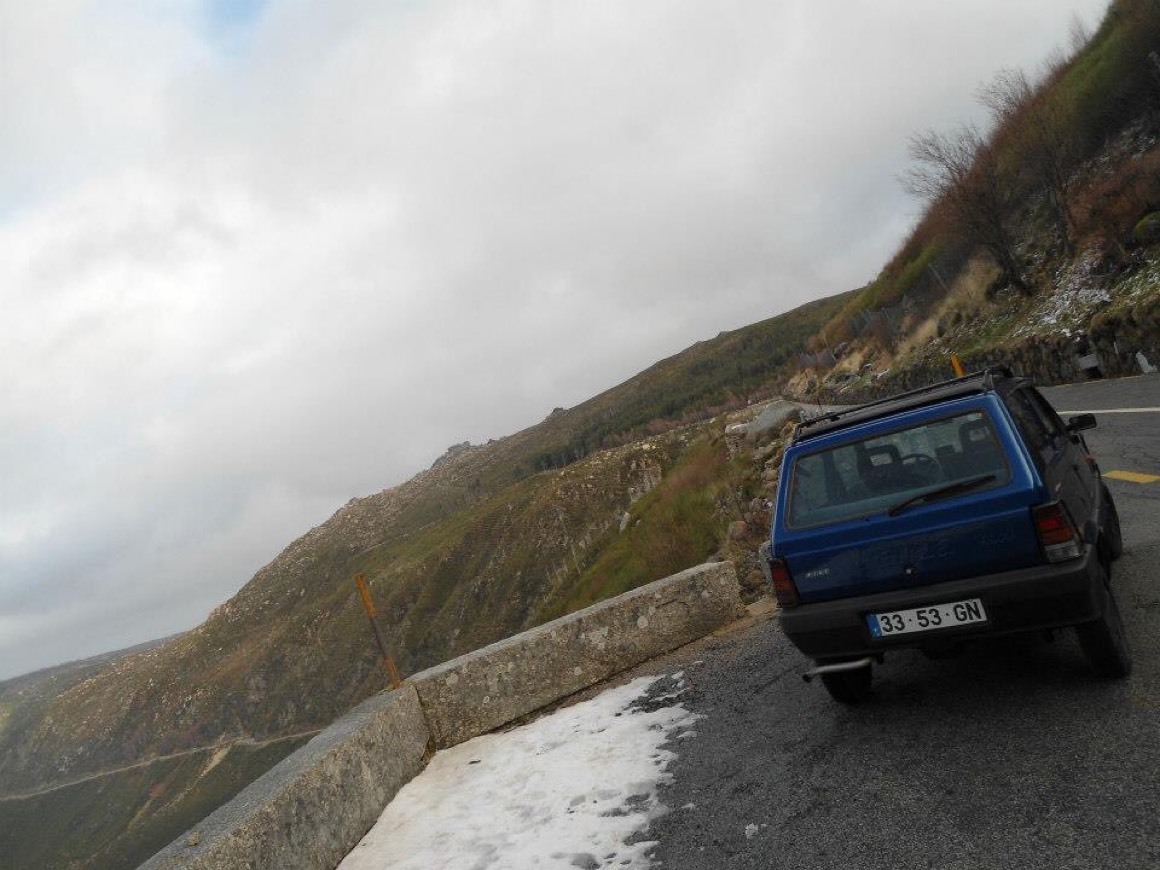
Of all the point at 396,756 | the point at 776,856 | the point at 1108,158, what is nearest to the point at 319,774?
the point at 396,756

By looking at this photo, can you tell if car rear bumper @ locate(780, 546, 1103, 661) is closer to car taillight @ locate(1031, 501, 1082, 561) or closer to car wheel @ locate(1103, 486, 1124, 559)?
car taillight @ locate(1031, 501, 1082, 561)

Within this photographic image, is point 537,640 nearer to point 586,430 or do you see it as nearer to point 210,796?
point 210,796

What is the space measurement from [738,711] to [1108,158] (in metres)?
28.9

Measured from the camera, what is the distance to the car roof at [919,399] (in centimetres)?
421

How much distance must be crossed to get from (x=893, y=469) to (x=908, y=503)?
346mm

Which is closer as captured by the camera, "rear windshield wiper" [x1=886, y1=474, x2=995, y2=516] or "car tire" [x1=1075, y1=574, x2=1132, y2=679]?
"car tire" [x1=1075, y1=574, x2=1132, y2=679]

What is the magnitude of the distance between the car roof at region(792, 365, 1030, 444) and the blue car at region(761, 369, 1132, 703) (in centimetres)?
2

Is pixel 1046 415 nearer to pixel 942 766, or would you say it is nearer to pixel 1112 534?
pixel 1112 534

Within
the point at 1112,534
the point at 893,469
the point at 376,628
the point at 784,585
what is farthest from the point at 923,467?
the point at 376,628

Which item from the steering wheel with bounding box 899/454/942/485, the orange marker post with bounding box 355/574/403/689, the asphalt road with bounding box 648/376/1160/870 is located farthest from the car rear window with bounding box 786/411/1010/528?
the orange marker post with bounding box 355/574/403/689

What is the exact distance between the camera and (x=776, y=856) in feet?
10.7

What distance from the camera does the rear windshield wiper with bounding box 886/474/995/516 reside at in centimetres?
373

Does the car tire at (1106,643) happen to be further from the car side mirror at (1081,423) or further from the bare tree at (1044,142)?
the bare tree at (1044,142)

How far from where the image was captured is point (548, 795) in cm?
476
